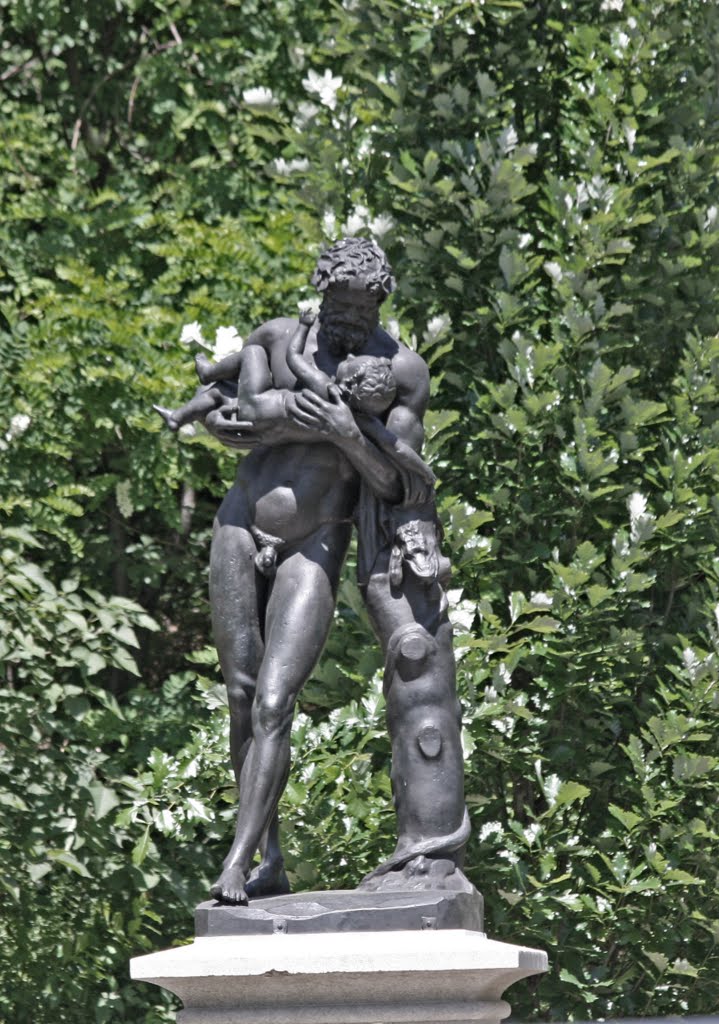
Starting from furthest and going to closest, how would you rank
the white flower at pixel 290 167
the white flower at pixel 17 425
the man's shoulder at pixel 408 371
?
the white flower at pixel 17 425 < the white flower at pixel 290 167 < the man's shoulder at pixel 408 371

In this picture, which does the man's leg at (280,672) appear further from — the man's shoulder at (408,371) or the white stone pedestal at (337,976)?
the man's shoulder at (408,371)

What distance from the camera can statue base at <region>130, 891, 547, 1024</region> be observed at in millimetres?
4359

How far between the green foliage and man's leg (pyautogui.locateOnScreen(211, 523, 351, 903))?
2030 mm

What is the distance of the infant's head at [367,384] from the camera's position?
15.7ft

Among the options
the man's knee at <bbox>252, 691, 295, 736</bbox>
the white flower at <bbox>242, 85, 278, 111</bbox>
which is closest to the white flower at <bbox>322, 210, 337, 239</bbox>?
the white flower at <bbox>242, 85, 278, 111</bbox>

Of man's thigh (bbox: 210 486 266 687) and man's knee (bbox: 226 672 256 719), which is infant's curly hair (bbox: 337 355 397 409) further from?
man's knee (bbox: 226 672 256 719)

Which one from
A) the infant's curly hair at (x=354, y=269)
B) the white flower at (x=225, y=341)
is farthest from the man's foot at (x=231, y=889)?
the white flower at (x=225, y=341)

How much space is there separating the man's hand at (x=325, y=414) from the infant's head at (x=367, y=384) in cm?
3

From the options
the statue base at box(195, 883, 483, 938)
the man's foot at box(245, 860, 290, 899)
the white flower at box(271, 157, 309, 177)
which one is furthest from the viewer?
the white flower at box(271, 157, 309, 177)

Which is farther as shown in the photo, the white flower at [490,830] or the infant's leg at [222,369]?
the white flower at [490,830]

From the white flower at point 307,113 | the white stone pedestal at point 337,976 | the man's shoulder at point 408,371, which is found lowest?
the white stone pedestal at point 337,976

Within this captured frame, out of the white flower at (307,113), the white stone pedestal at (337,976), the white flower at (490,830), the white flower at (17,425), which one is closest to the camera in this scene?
the white stone pedestal at (337,976)

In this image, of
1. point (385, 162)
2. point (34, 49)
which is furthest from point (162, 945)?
point (34, 49)

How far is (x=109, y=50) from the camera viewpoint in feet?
31.6
